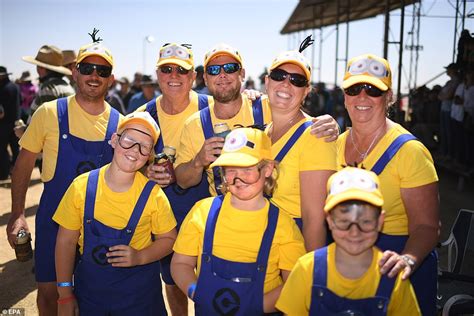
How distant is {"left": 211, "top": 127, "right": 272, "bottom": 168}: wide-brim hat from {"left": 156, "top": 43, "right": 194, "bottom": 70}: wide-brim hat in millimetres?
1600

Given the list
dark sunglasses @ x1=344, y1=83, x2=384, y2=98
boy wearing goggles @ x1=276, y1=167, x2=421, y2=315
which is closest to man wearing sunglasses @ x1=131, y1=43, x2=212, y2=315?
dark sunglasses @ x1=344, y1=83, x2=384, y2=98

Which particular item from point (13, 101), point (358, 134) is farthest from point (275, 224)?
point (13, 101)

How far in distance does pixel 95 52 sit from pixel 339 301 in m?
2.62

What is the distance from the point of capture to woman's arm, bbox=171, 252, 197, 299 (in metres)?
2.44

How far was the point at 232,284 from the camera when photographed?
2.28m

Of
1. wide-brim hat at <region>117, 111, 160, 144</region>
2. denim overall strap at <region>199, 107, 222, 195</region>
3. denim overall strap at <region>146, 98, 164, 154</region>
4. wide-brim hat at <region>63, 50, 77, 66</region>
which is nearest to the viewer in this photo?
wide-brim hat at <region>117, 111, 160, 144</region>

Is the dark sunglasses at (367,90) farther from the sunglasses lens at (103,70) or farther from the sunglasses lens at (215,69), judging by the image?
the sunglasses lens at (103,70)

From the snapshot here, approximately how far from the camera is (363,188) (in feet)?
6.69

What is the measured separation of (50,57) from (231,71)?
3932mm

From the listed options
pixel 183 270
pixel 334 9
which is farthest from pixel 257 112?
pixel 334 9

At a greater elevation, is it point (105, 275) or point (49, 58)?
point (49, 58)

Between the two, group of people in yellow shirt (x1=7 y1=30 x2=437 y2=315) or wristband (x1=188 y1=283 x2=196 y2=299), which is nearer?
group of people in yellow shirt (x1=7 y1=30 x2=437 y2=315)

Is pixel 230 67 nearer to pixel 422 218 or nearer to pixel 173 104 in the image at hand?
pixel 173 104

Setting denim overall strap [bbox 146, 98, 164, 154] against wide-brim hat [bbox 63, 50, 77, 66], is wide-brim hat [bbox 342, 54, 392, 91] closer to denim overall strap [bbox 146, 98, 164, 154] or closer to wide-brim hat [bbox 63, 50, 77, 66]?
denim overall strap [bbox 146, 98, 164, 154]
